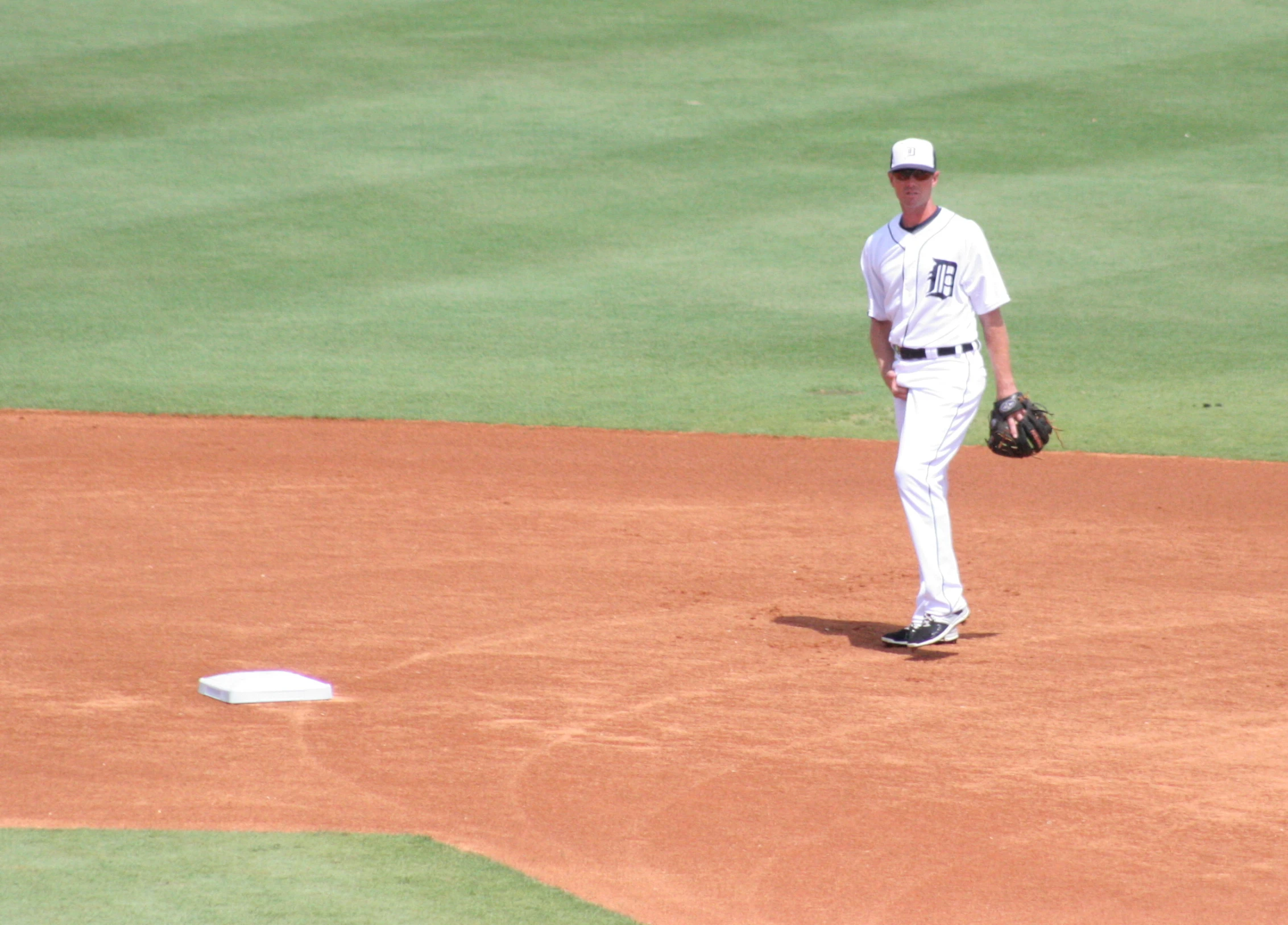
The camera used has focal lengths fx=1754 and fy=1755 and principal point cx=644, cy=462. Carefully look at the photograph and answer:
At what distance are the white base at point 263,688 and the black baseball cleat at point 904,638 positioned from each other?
2.18 metres

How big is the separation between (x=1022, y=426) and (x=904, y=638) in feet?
3.10

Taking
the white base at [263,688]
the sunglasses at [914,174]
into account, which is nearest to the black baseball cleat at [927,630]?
the sunglasses at [914,174]

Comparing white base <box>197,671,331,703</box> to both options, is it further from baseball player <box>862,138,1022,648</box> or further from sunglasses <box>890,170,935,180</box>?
sunglasses <box>890,170,935,180</box>

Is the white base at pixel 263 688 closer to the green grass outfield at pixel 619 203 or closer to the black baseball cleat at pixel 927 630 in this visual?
the black baseball cleat at pixel 927 630

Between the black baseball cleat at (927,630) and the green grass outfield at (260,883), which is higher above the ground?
the black baseball cleat at (927,630)

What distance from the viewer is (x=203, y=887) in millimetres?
4398

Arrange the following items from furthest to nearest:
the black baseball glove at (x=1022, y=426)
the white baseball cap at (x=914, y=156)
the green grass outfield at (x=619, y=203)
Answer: the green grass outfield at (x=619, y=203), the black baseball glove at (x=1022, y=426), the white baseball cap at (x=914, y=156)

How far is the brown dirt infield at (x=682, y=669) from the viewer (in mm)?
4773

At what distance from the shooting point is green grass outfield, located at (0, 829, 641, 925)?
4.23m

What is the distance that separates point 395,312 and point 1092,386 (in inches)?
216

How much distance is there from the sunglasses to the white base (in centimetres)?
283

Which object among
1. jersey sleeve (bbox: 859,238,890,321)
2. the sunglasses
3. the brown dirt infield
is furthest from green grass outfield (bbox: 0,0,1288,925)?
the sunglasses

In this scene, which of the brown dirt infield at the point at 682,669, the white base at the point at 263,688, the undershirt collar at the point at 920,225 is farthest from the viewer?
the undershirt collar at the point at 920,225

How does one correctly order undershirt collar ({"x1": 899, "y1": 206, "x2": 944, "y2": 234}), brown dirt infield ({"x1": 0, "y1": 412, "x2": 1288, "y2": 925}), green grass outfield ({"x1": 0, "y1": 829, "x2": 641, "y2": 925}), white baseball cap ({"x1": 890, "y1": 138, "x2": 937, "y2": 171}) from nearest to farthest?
green grass outfield ({"x1": 0, "y1": 829, "x2": 641, "y2": 925}), brown dirt infield ({"x1": 0, "y1": 412, "x2": 1288, "y2": 925}), white baseball cap ({"x1": 890, "y1": 138, "x2": 937, "y2": 171}), undershirt collar ({"x1": 899, "y1": 206, "x2": 944, "y2": 234})
